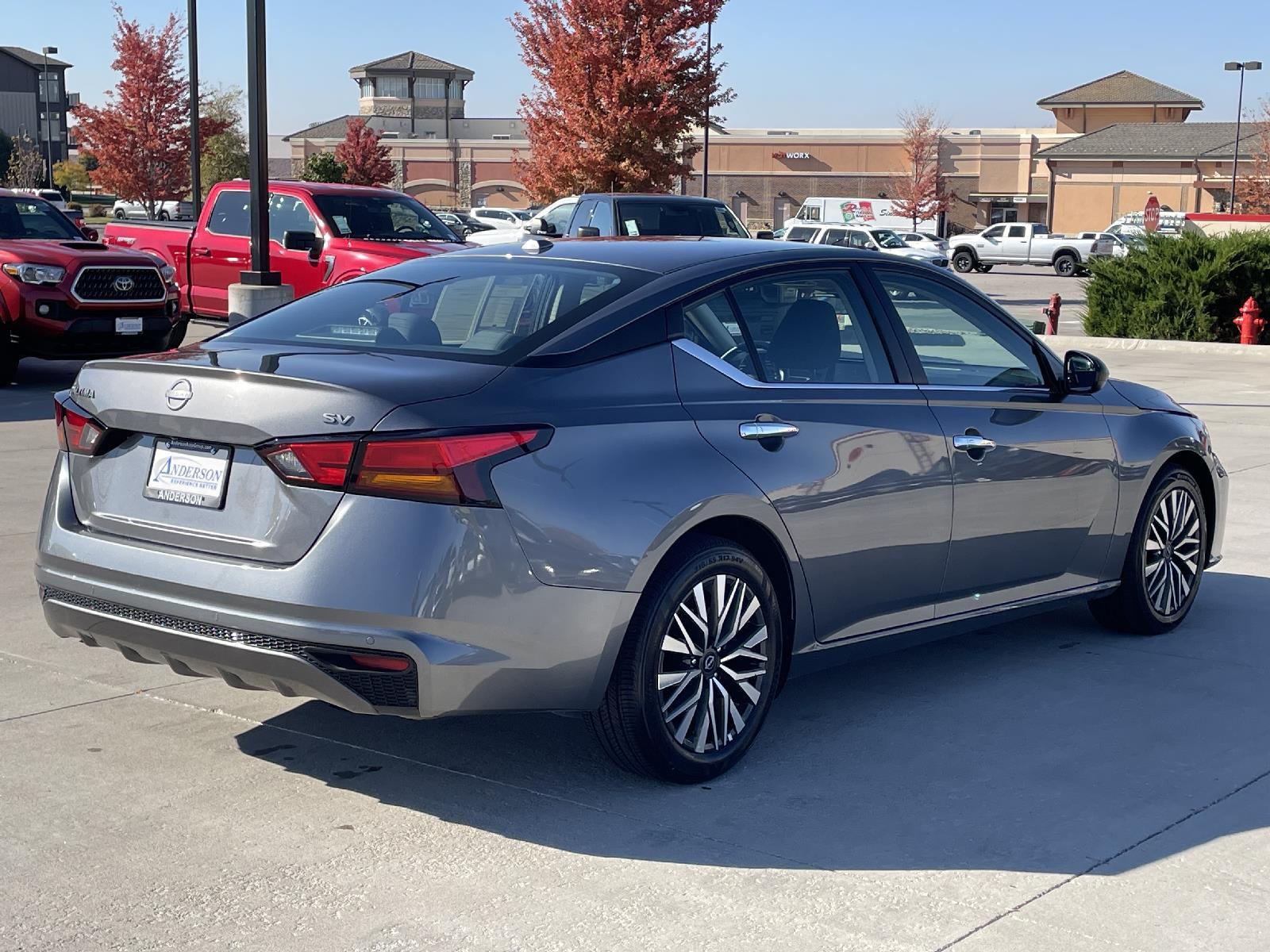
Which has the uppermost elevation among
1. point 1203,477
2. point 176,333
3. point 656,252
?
point 656,252

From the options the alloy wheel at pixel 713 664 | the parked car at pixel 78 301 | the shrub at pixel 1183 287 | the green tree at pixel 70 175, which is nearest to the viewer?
the alloy wheel at pixel 713 664

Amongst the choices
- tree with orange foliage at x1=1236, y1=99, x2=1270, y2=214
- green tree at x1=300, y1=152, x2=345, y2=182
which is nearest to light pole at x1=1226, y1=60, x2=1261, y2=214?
tree with orange foliage at x1=1236, y1=99, x2=1270, y2=214

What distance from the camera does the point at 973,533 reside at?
5691mm

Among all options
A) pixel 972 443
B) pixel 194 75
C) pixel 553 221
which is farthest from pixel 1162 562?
pixel 194 75

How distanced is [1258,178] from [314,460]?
234 ft

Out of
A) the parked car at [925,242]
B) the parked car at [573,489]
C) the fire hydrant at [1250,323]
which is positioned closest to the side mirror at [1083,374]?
the parked car at [573,489]

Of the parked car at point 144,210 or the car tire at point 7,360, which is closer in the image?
the car tire at point 7,360

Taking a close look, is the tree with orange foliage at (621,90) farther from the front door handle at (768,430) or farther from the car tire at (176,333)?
the front door handle at (768,430)

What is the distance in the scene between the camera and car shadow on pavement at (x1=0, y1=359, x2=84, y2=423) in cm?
1330

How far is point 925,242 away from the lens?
1980 inches

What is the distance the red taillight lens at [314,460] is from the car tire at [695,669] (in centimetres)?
97

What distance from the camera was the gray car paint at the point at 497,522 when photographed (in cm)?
416

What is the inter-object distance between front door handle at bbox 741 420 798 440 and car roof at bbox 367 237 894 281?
1.96 ft

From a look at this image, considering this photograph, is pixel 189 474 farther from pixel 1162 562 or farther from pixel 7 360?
pixel 7 360
